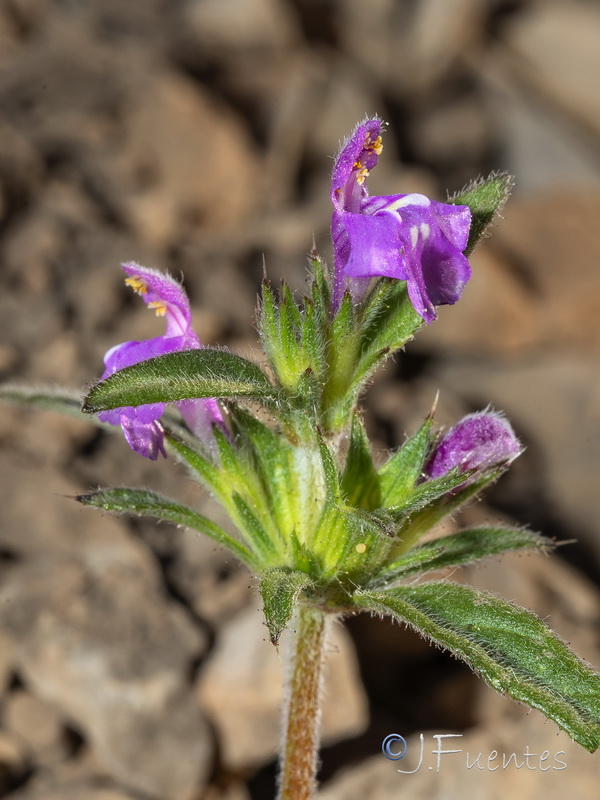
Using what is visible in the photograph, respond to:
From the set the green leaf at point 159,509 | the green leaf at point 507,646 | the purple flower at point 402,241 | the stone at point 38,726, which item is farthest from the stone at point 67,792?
the purple flower at point 402,241

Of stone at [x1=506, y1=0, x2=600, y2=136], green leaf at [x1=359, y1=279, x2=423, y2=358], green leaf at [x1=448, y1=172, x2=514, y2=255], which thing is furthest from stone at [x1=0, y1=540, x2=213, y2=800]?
stone at [x1=506, y1=0, x2=600, y2=136]

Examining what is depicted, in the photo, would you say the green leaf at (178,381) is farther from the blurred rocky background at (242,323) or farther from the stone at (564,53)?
the stone at (564,53)

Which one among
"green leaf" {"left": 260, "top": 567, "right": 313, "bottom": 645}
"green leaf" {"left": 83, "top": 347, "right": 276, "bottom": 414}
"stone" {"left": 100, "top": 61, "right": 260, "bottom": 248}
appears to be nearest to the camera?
"green leaf" {"left": 83, "top": 347, "right": 276, "bottom": 414}

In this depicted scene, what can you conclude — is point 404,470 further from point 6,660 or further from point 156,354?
point 6,660

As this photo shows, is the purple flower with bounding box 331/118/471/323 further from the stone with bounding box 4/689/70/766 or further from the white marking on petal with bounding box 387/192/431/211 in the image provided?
the stone with bounding box 4/689/70/766

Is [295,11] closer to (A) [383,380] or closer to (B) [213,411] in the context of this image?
(A) [383,380]

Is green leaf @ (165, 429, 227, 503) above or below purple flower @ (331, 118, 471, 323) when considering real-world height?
below
